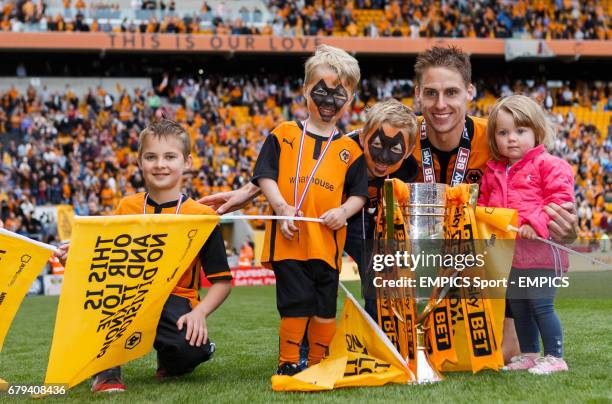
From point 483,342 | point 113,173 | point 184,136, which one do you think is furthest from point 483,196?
point 113,173

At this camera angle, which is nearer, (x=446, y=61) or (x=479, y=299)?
(x=479, y=299)

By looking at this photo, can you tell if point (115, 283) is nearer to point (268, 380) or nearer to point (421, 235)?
point (268, 380)

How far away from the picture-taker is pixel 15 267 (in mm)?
4074

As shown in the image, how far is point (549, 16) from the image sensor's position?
29.5 metres

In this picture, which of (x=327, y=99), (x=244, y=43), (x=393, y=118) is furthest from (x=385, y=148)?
(x=244, y=43)

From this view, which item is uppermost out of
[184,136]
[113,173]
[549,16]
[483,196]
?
[549,16]

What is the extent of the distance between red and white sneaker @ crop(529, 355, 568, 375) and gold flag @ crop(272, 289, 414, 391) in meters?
0.72

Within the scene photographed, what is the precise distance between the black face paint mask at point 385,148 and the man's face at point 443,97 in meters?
0.37

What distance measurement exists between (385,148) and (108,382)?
1.88 meters

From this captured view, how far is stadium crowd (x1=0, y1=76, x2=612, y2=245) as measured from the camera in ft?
68.7

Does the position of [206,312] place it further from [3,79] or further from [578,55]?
[578,55]

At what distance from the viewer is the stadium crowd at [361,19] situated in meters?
25.6

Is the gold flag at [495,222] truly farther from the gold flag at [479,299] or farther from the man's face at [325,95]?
the man's face at [325,95]

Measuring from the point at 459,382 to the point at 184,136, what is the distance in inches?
74.9
